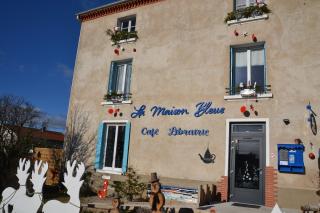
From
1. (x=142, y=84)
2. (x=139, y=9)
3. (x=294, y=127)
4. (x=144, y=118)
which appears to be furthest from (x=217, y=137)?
(x=139, y=9)

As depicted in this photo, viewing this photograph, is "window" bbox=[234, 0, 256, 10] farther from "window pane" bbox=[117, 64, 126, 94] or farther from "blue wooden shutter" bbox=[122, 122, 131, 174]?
"blue wooden shutter" bbox=[122, 122, 131, 174]

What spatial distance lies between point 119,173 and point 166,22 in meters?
6.32

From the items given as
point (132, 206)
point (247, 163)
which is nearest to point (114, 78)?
point (132, 206)

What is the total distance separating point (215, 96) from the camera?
10039 millimetres

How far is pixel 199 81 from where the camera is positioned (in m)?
10.5

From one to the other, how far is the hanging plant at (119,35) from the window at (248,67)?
4583mm

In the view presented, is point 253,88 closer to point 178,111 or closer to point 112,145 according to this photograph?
point 178,111

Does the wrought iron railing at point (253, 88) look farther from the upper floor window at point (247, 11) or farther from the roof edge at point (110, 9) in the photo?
the roof edge at point (110, 9)

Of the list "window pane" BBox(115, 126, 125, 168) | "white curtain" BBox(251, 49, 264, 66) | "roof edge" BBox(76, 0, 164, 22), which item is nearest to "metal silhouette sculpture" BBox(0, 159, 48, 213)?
"window pane" BBox(115, 126, 125, 168)

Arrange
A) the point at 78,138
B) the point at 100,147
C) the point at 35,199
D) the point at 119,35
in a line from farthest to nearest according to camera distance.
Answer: the point at 78,138, the point at 119,35, the point at 100,147, the point at 35,199

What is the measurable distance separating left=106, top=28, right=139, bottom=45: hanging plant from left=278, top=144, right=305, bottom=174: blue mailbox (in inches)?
294

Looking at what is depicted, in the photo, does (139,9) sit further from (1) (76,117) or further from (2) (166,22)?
(1) (76,117)

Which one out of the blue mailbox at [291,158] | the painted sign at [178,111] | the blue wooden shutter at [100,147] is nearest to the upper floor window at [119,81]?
the painted sign at [178,111]

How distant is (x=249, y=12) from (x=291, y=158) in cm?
501
